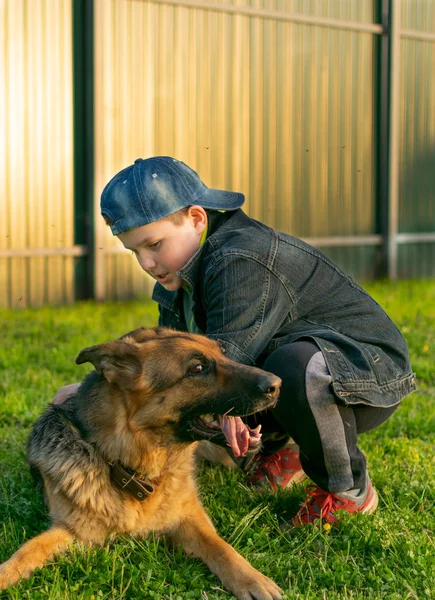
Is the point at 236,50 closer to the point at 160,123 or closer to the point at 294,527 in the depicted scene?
the point at 160,123

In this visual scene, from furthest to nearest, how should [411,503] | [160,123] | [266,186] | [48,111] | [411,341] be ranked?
[266,186], [160,123], [48,111], [411,341], [411,503]

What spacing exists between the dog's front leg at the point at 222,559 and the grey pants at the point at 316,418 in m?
0.52

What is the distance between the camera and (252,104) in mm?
10039

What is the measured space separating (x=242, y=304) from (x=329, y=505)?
3.09 feet

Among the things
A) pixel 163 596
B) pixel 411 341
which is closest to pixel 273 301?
pixel 163 596

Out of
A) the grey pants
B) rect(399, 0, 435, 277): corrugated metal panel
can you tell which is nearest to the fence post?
rect(399, 0, 435, 277): corrugated metal panel

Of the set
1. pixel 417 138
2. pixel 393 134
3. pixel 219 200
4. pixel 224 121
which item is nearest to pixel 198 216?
pixel 219 200

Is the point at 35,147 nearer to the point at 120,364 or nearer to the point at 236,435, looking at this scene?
the point at 120,364

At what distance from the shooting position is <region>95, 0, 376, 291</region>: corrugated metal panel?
9086 millimetres

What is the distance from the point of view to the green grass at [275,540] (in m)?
2.92

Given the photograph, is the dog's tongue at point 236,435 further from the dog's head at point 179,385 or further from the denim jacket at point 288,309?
the denim jacket at point 288,309

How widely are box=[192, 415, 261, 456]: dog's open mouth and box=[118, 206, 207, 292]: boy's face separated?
30.8 inches

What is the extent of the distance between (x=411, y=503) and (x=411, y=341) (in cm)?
329

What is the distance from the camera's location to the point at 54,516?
129 inches
